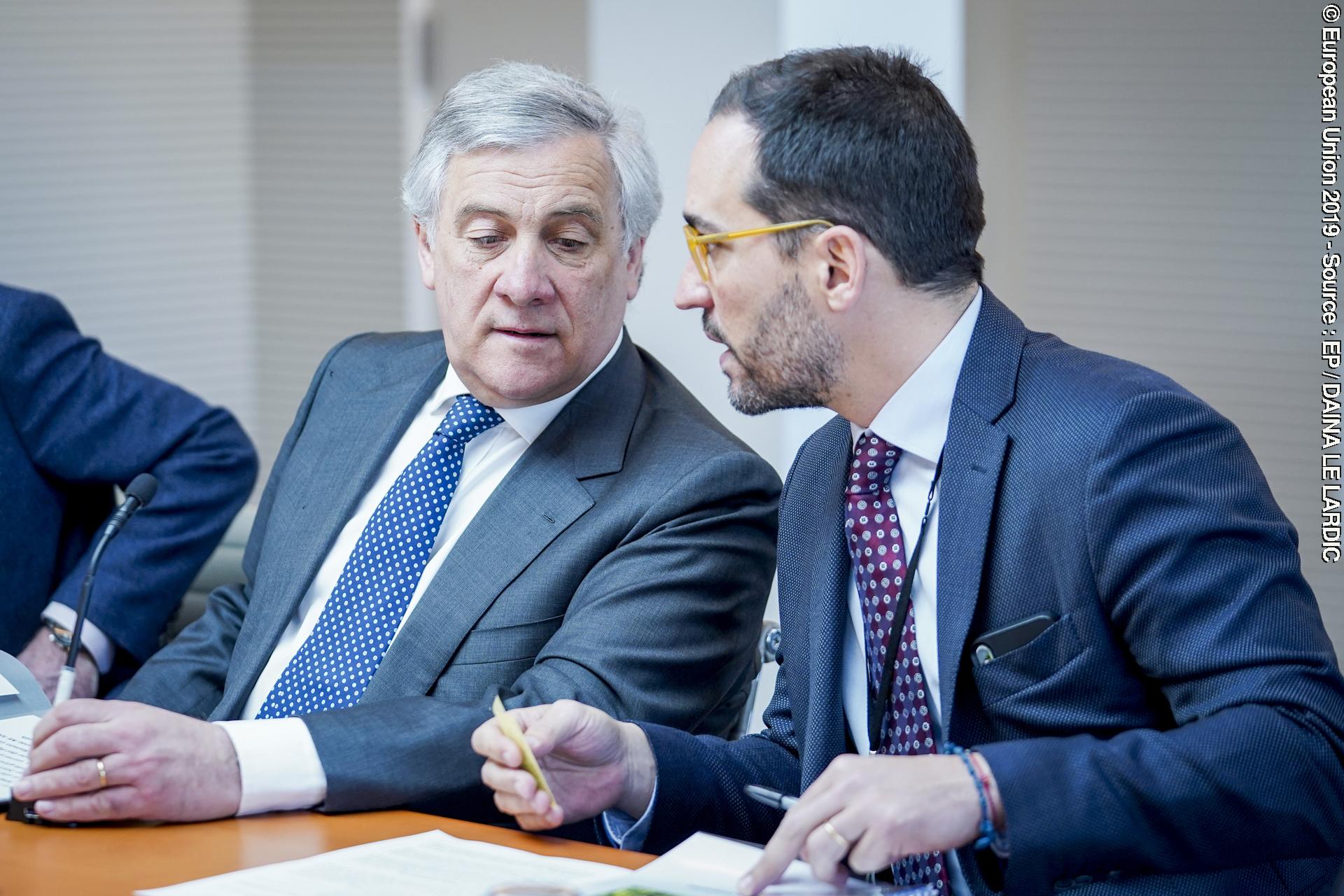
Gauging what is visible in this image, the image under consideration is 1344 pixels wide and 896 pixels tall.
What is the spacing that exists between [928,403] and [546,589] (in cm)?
65

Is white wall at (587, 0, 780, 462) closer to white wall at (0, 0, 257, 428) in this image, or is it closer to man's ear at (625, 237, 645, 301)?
man's ear at (625, 237, 645, 301)

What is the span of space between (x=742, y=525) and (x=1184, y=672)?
787 millimetres

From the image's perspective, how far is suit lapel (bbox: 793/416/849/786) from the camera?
67.4 inches

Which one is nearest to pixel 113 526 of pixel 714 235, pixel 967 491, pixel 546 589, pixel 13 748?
pixel 13 748

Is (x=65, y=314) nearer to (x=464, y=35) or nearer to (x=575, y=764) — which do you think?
(x=575, y=764)

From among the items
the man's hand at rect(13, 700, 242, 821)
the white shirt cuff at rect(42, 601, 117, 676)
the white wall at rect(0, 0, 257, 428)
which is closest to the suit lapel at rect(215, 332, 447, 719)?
the white shirt cuff at rect(42, 601, 117, 676)

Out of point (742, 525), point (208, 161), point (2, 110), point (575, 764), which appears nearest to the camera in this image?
point (575, 764)

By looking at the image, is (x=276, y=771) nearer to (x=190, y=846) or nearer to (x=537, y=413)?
(x=190, y=846)

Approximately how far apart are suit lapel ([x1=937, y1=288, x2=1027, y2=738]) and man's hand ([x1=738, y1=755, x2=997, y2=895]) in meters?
0.25

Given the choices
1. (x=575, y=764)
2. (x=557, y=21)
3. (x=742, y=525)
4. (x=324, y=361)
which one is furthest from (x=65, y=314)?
(x=557, y=21)

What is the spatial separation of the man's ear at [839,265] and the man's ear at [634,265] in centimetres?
65

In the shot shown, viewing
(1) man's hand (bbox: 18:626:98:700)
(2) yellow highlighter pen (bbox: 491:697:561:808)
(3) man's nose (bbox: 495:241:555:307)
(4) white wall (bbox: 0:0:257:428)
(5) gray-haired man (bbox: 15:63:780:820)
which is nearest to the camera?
(2) yellow highlighter pen (bbox: 491:697:561:808)

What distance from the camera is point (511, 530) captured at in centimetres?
206

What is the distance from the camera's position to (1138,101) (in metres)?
3.12
